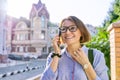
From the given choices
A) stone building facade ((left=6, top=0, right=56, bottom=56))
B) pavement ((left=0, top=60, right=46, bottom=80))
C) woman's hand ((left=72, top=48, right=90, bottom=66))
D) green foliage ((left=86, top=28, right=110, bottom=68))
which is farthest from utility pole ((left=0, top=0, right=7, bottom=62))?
woman's hand ((left=72, top=48, right=90, bottom=66))

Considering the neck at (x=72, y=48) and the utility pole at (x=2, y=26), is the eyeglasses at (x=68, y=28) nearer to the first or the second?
the neck at (x=72, y=48)

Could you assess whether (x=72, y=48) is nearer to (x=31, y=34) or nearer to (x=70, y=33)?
(x=70, y=33)

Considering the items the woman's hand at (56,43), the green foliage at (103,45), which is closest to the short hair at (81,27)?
the woman's hand at (56,43)

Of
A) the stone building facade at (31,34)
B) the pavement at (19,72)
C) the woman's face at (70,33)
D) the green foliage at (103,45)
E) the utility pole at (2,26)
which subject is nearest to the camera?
the woman's face at (70,33)

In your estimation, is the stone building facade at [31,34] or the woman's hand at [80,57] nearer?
the woman's hand at [80,57]

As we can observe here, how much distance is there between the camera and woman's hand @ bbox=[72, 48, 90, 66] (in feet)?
7.58

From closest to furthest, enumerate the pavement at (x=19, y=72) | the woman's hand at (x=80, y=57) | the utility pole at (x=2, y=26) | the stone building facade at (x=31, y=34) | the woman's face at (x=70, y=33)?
the woman's hand at (x=80, y=57)
the woman's face at (x=70, y=33)
the pavement at (x=19, y=72)
the utility pole at (x=2, y=26)
the stone building facade at (x=31, y=34)

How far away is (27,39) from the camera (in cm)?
5725

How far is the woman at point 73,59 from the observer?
231 centimetres

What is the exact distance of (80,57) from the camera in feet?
7.61

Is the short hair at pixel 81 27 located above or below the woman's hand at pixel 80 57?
above

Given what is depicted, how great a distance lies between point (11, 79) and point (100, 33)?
733 centimetres

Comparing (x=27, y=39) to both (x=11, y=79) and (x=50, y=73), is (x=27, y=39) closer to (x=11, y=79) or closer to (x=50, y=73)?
(x=11, y=79)

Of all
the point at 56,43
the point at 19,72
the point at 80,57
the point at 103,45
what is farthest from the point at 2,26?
the point at 80,57
